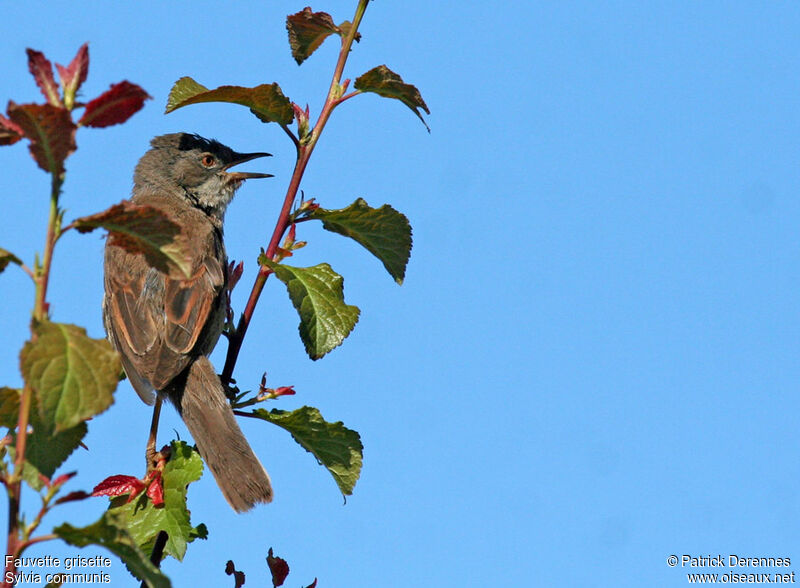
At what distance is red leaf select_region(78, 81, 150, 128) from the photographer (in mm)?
1980

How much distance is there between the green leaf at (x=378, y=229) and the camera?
3.72 meters

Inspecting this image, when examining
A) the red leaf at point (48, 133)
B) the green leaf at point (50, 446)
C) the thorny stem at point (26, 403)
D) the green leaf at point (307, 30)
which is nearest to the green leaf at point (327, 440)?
the green leaf at point (50, 446)

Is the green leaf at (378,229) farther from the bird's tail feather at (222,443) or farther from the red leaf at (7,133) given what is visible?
the red leaf at (7,133)

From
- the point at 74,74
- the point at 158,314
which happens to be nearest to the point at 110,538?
the point at 74,74

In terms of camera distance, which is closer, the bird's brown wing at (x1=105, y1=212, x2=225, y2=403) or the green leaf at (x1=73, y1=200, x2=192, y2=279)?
the green leaf at (x1=73, y1=200, x2=192, y2=279)

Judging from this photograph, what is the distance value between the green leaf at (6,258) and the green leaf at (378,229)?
1621 millimetres

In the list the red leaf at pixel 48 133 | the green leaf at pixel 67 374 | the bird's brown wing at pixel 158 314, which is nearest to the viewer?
the green leaf at pixel 67 374

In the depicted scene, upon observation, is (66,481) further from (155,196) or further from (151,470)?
(155,196)

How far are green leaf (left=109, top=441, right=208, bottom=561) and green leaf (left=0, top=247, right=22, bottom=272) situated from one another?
1.50m

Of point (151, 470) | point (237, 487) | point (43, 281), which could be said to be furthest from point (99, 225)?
point (237, 487)

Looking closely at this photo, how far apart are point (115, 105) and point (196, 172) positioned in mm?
4783

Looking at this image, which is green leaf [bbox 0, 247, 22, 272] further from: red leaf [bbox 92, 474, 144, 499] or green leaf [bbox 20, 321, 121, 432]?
red leaf [bbox 92, 474, 144, 499]

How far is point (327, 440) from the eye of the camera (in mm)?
3707

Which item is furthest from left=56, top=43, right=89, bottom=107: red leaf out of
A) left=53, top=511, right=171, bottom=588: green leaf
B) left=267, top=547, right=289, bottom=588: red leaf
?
left=267, top=547, right=289, bottom=588: red leaf
